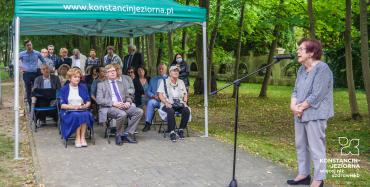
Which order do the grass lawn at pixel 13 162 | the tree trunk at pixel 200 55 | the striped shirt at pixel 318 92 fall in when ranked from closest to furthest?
the striped shirt at pixel 318 92
the grass lawn at pixel 13 162
the tree trunk at pixel 200 55

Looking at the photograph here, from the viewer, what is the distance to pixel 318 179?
5758 millimetres

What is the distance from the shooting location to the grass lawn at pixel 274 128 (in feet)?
26.2

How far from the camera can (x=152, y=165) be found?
23.8ft

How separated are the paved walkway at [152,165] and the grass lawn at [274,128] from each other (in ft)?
2.12

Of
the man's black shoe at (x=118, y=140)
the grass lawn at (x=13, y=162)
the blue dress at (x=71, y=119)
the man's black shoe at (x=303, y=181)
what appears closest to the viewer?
the man's black shoe at (x=303, y=181)

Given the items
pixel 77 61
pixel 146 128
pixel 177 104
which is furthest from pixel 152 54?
pixel 177 104

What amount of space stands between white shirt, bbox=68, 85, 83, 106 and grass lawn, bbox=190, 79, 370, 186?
9.34ft

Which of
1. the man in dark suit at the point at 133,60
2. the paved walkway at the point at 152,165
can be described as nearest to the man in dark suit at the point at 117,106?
the paved walkway at the point at 152,165

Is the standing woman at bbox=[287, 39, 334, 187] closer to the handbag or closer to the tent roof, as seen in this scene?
the tent roof

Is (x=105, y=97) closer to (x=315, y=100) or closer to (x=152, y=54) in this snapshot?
(x=315, y=100)

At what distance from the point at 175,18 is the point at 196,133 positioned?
260cm

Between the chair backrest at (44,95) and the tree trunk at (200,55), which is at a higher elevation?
the tree trunk at (200,55)

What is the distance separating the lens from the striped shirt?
5.62 metres

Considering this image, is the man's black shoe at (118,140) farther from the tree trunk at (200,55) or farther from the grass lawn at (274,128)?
the tree trunk at (200,55)
